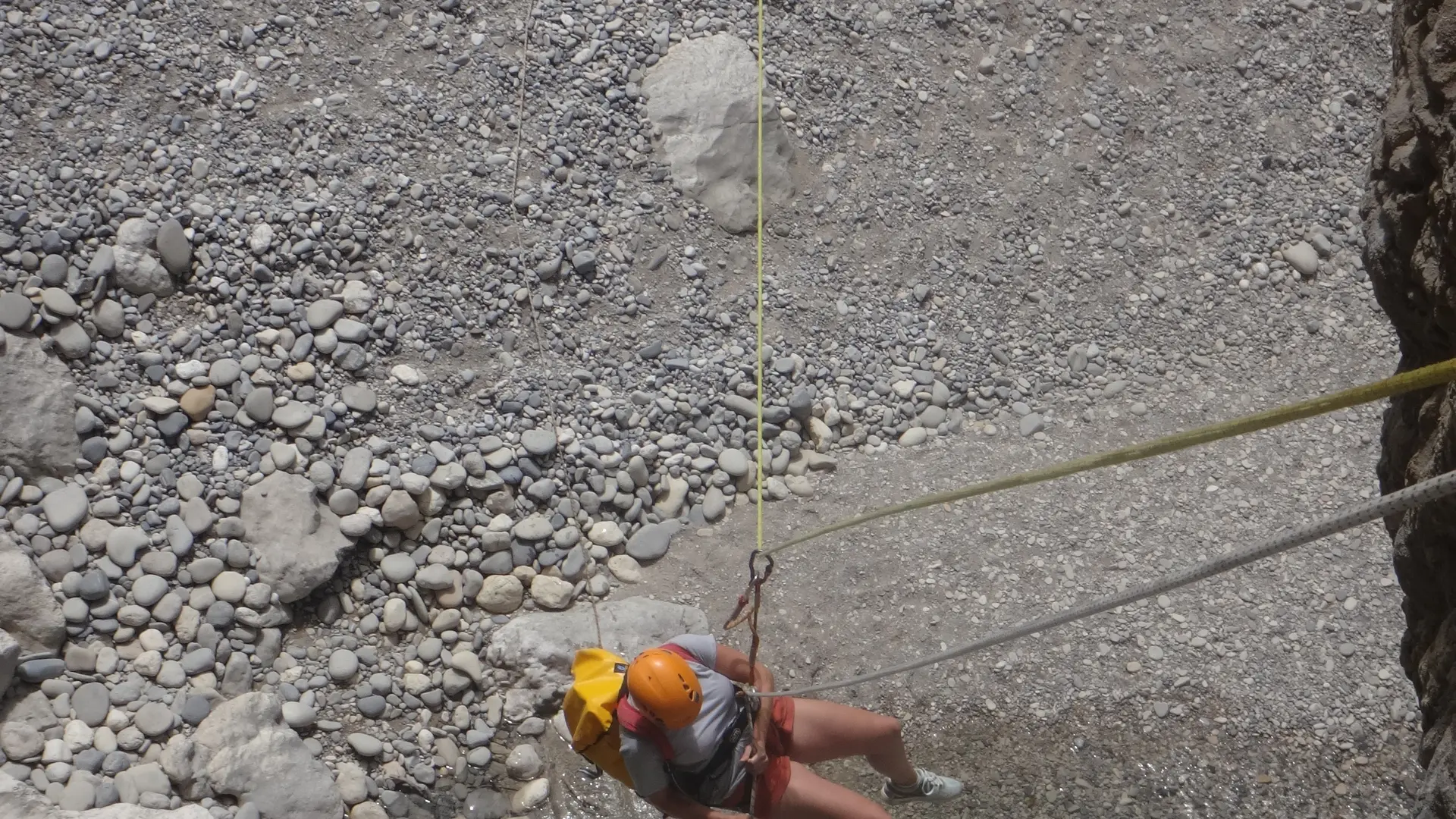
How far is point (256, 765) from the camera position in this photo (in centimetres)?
411

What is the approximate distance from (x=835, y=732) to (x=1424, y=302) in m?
2.21

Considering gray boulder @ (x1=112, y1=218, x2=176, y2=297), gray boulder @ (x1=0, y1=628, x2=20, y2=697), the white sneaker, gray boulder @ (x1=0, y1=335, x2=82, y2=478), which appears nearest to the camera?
gray boulder @ (x1=0, y1=628, x2=20, y2=697)

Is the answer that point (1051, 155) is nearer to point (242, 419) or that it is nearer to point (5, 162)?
point (242, 419)

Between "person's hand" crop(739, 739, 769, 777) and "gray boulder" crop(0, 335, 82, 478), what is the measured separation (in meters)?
3.25

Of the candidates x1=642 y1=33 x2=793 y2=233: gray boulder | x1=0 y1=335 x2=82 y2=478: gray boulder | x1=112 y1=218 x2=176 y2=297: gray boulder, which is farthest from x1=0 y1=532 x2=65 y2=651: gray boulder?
x1=642 y1=33 x2=793 y2=233: gray boulder

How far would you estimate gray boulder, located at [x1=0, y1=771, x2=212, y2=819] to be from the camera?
359 centimetres

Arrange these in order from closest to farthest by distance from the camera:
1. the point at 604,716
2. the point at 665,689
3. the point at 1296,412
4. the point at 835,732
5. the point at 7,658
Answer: the point at 1296,412 → the point at 665,689 → the point at 604,716 → the point at 835,732 → the point at 7,658

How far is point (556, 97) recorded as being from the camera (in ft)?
20.0

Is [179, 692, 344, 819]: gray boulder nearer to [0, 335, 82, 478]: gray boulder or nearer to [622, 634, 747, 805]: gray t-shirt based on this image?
[0, 335, 82, 478]: gray boulder

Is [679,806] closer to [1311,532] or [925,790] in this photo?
[925,790]

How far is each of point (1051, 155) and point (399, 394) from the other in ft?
13.6

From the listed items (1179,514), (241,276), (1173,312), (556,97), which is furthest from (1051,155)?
(241,276)

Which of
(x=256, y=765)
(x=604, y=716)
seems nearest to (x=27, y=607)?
(x=256, y=765)

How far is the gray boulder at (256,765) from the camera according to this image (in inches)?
160
